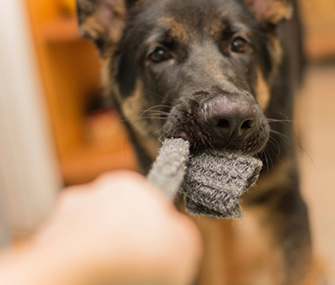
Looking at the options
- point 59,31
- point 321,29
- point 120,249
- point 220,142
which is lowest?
point 321,29

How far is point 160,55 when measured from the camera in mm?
1194

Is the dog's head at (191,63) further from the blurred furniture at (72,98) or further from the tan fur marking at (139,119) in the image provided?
the blurred furniture at (72,98)

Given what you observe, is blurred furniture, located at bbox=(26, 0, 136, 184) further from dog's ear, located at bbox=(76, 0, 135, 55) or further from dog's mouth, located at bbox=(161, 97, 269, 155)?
dog's mouth, located at bbox=(161, 97, 269, 155)

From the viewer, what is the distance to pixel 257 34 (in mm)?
1271

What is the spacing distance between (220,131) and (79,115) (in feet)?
6.06

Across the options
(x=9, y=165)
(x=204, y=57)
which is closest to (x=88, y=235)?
(x=204, y=57)

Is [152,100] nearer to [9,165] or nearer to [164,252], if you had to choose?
[164,252]

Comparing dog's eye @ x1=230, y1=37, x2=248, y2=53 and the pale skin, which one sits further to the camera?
dog's eye @ x1=230, y1=37, x2=248, y2=53

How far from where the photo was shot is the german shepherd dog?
1076 mm

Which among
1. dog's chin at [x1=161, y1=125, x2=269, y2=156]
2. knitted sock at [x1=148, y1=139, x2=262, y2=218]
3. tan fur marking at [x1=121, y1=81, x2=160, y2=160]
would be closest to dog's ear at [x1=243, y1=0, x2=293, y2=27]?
tan fur marking at [x1=121, y1=81, x2=160, y2=160]

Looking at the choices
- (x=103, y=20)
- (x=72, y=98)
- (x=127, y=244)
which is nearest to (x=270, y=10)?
(x=103, y=20)

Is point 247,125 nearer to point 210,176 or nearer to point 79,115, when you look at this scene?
point 210,176

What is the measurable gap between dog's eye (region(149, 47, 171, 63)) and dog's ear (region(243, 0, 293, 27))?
1.04 feet

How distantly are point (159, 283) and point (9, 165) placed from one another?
1875mm
